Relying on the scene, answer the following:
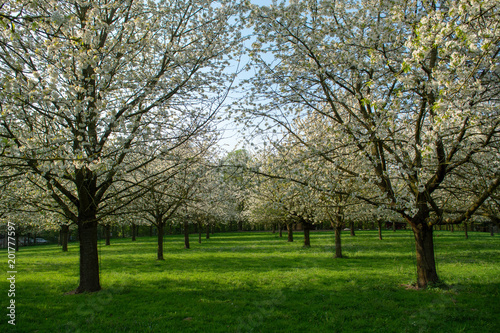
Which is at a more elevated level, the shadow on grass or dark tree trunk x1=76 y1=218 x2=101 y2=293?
dark tree trunk x1=76 y1=218 x2=101 y2=293

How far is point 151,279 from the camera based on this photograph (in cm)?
1265

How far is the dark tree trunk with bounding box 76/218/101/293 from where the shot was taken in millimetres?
9773

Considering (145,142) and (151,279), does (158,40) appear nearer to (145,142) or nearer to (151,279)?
(145,142)

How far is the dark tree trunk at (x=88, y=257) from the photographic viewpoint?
9.77 meters

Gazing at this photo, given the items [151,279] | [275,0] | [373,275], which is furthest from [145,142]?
[373,275]

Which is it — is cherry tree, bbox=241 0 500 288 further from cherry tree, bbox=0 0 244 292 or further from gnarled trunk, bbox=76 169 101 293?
gnarled trunk, bbox=76 169 101 293

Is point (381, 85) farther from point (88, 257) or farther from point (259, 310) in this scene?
point (88, 257)

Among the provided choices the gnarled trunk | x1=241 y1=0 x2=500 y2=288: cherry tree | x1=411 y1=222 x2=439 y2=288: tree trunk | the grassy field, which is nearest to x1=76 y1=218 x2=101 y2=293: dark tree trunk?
the gnarled trunk

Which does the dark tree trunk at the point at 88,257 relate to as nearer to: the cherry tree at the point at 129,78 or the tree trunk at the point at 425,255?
the cherry tree at the point at 129,78

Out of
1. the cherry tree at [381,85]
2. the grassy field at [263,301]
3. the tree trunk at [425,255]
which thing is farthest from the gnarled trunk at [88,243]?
the tree trunk at [425,255]

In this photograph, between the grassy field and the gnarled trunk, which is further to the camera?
the gnarled trunk

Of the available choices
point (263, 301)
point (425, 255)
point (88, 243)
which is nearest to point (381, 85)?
point (425, 255)

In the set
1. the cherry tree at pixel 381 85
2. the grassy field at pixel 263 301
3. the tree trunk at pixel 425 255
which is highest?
the cherry tree at pixel 381 85

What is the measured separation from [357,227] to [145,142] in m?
84.8
